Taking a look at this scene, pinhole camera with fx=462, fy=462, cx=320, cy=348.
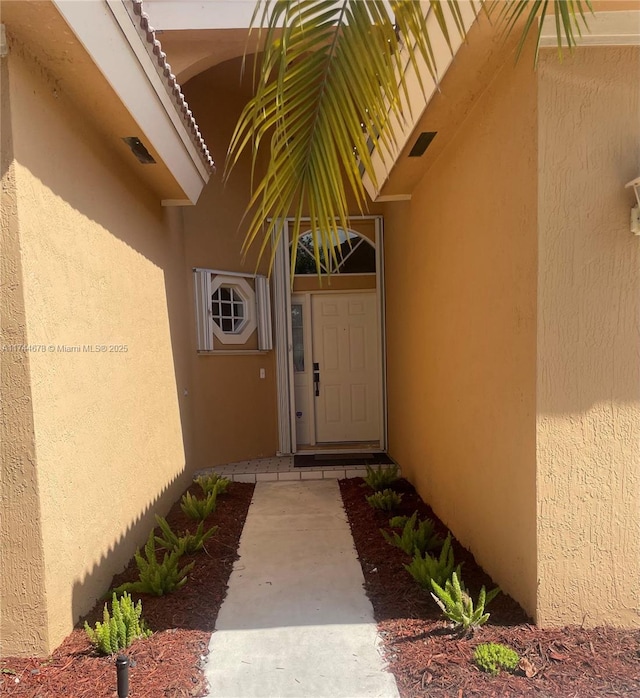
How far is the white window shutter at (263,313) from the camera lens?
21.7ft

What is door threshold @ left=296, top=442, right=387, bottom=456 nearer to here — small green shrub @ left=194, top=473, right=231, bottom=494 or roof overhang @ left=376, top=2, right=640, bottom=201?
small green shrub @ left=194, top=473, right=231, bottom=494

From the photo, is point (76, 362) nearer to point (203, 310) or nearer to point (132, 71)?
point (132, 71)

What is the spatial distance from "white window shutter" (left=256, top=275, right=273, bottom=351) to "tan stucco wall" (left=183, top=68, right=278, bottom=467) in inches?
7.1

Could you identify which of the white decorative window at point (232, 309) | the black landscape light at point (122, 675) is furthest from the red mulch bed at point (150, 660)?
the white decorative window at point (232, 309)

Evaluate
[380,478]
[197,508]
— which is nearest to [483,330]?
[380,478]

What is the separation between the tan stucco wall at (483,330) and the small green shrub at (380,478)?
1.14 feet

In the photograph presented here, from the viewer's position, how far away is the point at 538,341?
8.94ft

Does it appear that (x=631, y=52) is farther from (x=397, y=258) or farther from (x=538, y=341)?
(x=397, y=258)

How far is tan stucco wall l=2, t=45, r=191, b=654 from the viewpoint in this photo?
2.62m

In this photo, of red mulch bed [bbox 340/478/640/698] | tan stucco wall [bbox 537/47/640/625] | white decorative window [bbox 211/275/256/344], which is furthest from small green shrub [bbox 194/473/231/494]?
tan stucco wall [bbox 537/47/640/625]

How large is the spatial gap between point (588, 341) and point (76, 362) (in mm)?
3257

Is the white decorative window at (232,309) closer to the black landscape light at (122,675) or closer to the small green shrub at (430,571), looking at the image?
the small green shrub at (430,571)

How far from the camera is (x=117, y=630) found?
2.68m

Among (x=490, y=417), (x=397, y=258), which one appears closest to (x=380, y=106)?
(x=490, y=417)
